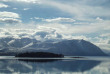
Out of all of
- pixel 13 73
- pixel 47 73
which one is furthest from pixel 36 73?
pixel 13 73

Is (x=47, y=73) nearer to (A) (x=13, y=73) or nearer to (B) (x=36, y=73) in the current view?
(B) (x=36, y=73)

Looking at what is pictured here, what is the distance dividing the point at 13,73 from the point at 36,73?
833cm

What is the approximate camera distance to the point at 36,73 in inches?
2682

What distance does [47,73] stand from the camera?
68.8m

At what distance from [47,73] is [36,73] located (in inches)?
156

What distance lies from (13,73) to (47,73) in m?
12.2

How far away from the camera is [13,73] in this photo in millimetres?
68562
